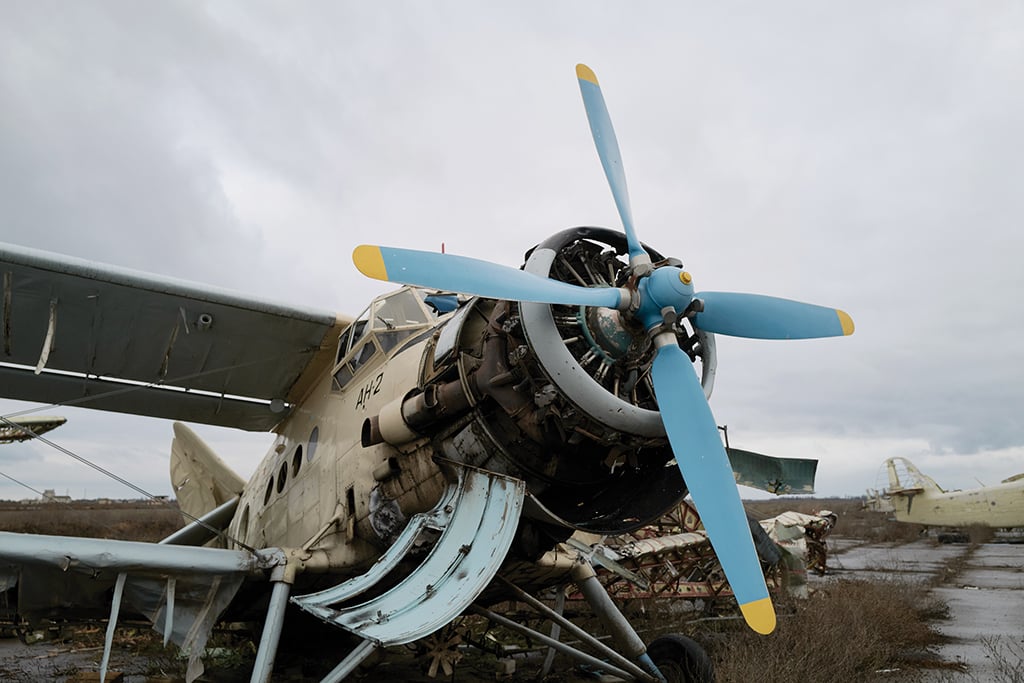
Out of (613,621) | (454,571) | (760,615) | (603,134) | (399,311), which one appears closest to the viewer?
(760,615)

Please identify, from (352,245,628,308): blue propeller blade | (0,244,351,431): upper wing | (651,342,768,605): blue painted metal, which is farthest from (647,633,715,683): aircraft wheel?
(0,244,351,431): upper wing

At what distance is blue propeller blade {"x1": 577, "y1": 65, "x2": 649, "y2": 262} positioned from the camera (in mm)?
4594

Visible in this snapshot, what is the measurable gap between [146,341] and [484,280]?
465 centimetres

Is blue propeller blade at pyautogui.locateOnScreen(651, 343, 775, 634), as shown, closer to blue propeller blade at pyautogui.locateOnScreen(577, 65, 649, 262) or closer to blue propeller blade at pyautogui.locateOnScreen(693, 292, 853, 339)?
blue propeller blade at pyautogui.locateOnScreen(693, 292, 853, 339)

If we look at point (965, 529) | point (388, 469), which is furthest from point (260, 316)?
point (965, 529)

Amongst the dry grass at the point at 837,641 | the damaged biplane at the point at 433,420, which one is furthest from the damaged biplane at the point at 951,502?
the damaged biplane at the point at 433,420

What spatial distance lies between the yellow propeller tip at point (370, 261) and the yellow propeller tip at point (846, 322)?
3.06 metres

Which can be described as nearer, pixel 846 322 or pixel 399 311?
pixel 846 322

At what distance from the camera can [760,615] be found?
10.7 ft

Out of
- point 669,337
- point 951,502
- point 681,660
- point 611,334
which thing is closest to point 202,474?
point 681,660

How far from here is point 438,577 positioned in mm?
4156

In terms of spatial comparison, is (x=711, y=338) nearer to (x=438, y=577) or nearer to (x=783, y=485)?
(x=783, y=485)

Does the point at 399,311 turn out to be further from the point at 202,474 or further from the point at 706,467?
the point at 202,474

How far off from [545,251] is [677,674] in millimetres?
4326
